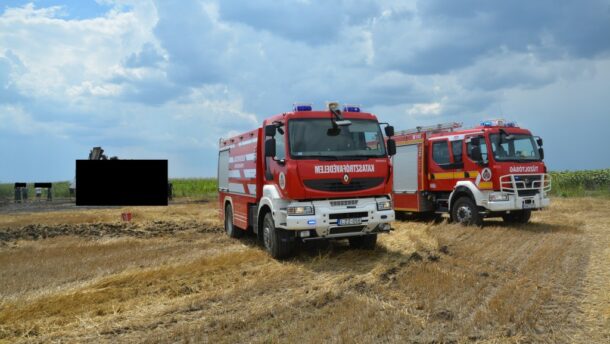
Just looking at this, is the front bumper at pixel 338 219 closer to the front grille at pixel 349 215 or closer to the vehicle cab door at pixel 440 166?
the front grille at pixel 349 215

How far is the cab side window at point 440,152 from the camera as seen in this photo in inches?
590

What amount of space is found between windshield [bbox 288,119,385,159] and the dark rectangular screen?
5.82m

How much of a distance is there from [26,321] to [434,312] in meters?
4.69

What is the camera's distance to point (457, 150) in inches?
Result: 575

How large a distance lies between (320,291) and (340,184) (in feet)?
8.69

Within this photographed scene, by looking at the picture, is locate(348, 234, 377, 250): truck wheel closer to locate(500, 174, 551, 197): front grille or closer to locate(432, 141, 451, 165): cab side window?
locate(500, 174, 551, 197): front grille

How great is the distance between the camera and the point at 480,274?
7.99 meters

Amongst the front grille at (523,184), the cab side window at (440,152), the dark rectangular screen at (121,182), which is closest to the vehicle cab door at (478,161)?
the front grille at (523,184)

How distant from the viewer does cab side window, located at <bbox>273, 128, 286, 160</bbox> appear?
9469mm

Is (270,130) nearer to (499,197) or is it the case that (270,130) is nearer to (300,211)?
(300,211)

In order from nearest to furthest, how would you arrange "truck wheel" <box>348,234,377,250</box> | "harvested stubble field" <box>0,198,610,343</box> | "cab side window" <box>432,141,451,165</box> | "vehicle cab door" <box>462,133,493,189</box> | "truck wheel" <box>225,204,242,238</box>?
1. "harvested stubble field" <box>0,198,610,343</box>
2. "truck wheel" <box>348,234,377,250</box>
3. "truck wheel" <box>225,204,242,238</box>
4. "vehicle cab door" <box>462,133,493,189</box>
5. "cab side window" <box>432,141,451,165</box>

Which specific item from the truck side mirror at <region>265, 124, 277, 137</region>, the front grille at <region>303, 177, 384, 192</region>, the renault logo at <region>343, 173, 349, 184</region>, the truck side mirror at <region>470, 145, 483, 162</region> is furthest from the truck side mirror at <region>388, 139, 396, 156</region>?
the truck side mirror at <region>470, 145, 483, 162</region>

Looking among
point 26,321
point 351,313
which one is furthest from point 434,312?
point 26,321

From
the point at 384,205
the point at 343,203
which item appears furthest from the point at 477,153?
the point at 343,203
